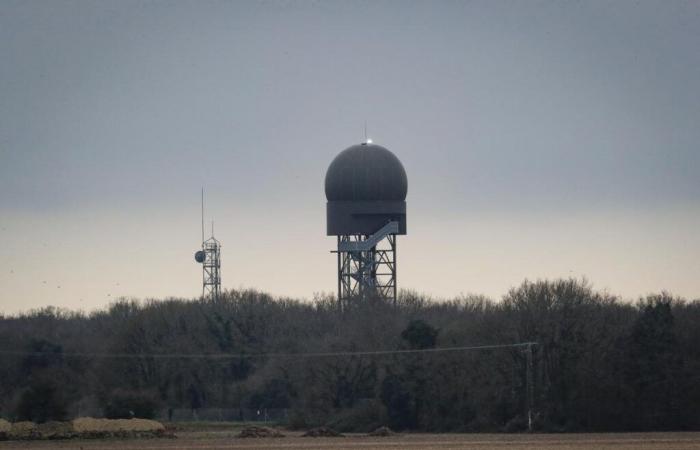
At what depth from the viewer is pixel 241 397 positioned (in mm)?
127500

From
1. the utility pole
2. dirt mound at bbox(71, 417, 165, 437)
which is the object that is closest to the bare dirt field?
dirt mound at bbox(71, 417, 165, 437)

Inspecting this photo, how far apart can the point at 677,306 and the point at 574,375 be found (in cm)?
1929

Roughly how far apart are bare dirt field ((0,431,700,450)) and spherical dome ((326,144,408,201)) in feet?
126

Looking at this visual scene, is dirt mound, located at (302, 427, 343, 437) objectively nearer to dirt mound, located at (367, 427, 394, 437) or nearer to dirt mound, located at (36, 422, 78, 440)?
dirt mound, located at (367, 427, 394, 437)

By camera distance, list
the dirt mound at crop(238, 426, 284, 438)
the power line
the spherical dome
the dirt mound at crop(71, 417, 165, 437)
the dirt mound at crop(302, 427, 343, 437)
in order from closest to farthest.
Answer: the dirt mound at crop(238, 426, 284, 438) < the dirt mound at crop(71, 417, 165, 437) < the dirt mound at crop(302, 427, 343, 437) < the power line < the spherical dome

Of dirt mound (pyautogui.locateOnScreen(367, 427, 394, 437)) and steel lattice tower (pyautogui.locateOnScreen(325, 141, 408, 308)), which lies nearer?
dirt mound (pyautogui.locateOnScreen(367, 427, 394, 437))

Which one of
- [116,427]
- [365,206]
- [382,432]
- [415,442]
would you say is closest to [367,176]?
[365,206]

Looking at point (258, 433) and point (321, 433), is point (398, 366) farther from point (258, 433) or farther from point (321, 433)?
point (258, 433)

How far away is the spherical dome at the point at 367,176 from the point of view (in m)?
136

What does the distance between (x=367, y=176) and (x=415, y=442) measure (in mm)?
47705

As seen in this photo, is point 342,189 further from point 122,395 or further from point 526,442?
point 526,442

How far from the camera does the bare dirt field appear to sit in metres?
84.7

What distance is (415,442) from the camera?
9025 cm

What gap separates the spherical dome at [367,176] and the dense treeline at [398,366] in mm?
7666
